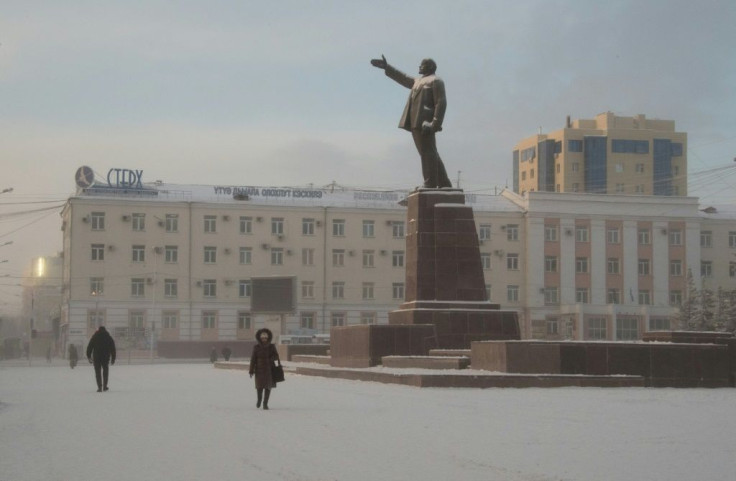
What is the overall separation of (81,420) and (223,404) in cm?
297

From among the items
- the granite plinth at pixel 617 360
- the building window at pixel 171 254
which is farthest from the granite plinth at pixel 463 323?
the building window at pixel 171 254

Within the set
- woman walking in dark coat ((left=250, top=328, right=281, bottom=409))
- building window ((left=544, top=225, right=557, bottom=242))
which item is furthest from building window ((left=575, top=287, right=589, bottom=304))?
woman walking in dark coat ((left=250, top=328, right=281, bottom=409))

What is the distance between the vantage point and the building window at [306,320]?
66.2 m

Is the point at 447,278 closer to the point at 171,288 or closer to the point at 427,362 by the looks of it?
the point at 427,362

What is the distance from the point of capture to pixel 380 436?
12109 millimetres

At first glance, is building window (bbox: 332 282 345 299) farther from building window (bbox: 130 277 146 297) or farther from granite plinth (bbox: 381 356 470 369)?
granite plinth (bbox: 381 356 470 369)

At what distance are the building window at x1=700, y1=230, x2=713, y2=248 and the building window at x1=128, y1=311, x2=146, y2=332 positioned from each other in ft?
113

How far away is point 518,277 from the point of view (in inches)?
2729

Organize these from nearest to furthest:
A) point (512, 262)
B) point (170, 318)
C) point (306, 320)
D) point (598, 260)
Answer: point (170, 318)
point (306, 320)
point (598, 260)
point (512, 262)

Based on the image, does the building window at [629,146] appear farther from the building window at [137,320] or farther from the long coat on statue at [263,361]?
the long coat on statue at [263,361]

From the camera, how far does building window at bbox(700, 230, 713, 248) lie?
71188 millimetres

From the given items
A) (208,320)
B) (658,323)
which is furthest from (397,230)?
(658,323)

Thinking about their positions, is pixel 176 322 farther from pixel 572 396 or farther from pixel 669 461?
pixel 669 461

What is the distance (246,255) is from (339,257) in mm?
5495
